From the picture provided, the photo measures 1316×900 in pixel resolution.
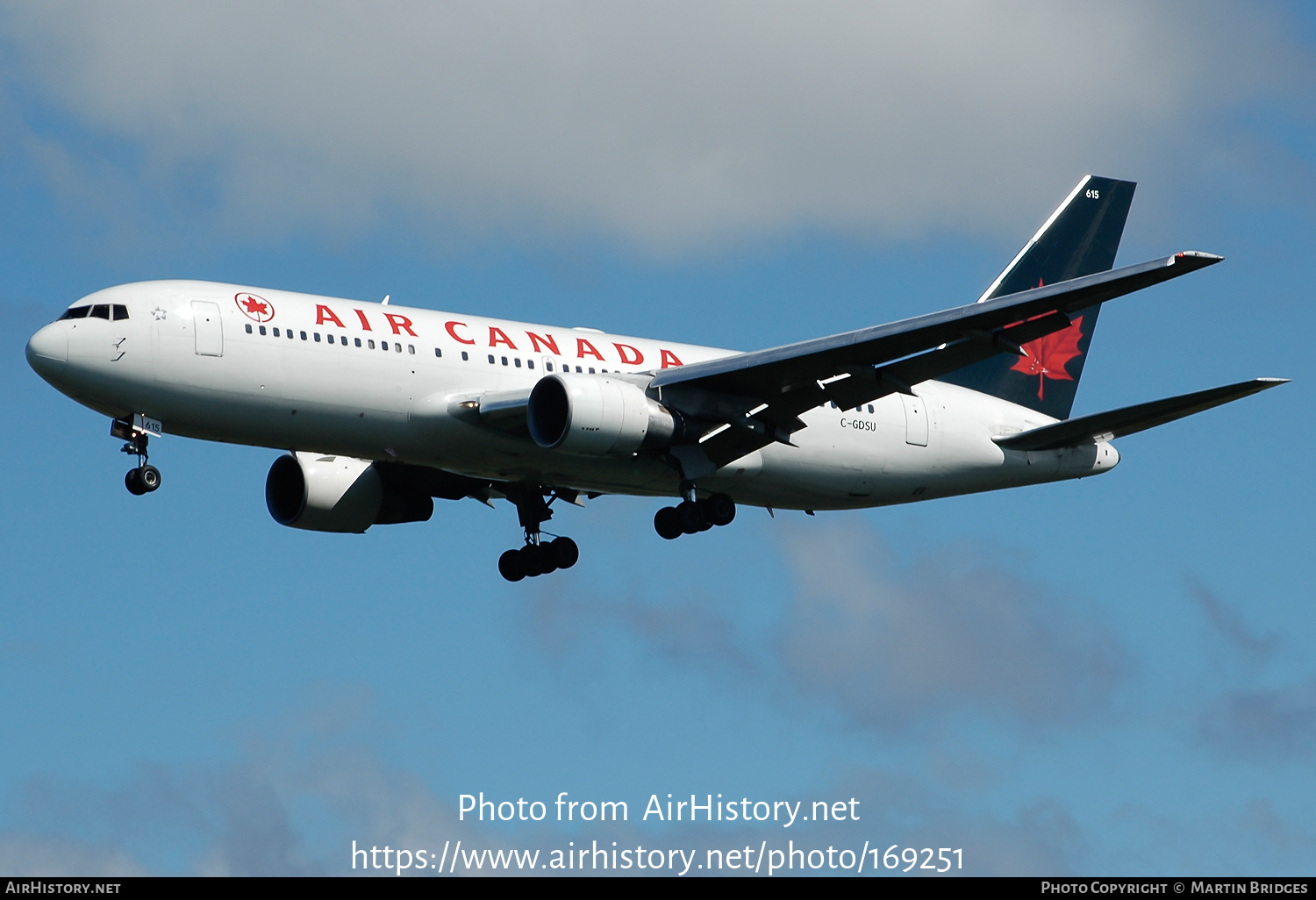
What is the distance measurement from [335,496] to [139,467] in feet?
24.0

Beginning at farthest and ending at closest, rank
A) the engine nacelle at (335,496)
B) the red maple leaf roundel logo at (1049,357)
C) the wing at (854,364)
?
1. the red maple leaf roundel logo at (1049,357)
2. the engine nacelle at (335,496)
3. the wing at (854,364)

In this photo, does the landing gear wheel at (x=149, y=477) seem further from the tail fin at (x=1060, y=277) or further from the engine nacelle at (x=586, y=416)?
the tail fin at (x=1060, y=277)

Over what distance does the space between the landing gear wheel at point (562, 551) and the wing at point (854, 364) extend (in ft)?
19.1

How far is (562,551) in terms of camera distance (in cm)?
4422

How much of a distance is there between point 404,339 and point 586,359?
180 inches

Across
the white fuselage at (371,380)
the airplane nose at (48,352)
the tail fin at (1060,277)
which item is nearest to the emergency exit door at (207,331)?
the white fuselage at (371,380)

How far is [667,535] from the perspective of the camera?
40406 mm

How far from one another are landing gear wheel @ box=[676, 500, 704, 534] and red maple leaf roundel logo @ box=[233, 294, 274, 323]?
33.6 feet

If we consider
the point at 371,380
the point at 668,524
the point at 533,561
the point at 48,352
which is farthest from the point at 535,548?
the point at 48,352

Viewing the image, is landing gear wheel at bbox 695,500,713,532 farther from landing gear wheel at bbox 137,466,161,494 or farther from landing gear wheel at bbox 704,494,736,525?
landing gear wheel at bbox 137,466,161,494

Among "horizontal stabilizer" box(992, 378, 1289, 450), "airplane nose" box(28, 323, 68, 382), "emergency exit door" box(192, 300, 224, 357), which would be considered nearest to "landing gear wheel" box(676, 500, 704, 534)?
"horizontal stabilizer" box(992, 378, 1289, 450)

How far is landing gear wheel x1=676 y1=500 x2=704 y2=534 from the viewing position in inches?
1582

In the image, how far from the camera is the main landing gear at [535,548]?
145 feet

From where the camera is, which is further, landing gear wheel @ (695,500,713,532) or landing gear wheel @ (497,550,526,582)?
landing gear wheel @ (497,550,526,582)
